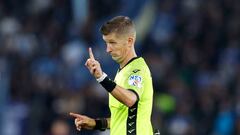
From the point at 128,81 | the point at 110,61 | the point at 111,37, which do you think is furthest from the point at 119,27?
the point at 110,61

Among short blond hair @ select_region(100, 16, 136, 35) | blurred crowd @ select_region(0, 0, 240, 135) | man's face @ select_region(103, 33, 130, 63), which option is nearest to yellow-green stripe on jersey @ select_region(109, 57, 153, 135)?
man's face @ select_region(103, 33, 130, 63)

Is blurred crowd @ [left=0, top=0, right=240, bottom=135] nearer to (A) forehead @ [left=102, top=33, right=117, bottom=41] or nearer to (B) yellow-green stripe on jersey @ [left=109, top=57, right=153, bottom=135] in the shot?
(B) yellow-green stripe on jersey @ [left=109, top=57, right=153, bottom=135]

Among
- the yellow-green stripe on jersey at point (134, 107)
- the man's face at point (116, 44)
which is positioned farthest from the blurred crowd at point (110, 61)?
the man's face at point (116, 44)

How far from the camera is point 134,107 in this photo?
8508mm

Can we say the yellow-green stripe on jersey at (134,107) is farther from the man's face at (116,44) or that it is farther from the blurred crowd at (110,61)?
the blurred crowd at (110,61)

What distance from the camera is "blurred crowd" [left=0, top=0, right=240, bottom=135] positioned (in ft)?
51.8

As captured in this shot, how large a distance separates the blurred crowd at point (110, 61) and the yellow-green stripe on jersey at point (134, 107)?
5372 millimetres

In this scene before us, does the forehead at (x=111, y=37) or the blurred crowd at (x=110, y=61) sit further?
A: the blurred crowd at (x=110, y=61)

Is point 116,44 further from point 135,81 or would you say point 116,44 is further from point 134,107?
point 134,107

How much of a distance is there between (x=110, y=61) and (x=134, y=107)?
830 centimetres

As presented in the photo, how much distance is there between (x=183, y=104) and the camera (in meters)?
15.9

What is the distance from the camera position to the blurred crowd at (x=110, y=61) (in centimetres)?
1578

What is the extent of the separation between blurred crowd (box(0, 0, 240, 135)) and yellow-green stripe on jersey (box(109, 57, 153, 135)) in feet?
17.6

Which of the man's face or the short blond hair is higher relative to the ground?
the short blond hair
